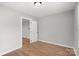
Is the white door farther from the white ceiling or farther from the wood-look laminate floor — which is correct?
the white ceiling

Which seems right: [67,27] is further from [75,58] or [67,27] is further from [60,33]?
[75,58]

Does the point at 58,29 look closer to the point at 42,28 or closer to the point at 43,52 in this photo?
the point at 42,28

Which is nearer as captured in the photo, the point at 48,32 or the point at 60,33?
the point at 60,33

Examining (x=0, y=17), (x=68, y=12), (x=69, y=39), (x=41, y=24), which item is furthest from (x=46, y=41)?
(x=0, y=17)

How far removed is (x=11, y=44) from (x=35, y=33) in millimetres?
2216

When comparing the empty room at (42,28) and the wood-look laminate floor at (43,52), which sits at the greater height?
the empty room at (42,28)

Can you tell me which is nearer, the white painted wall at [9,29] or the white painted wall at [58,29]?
the white painted wall at [9,29]

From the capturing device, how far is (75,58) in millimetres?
963

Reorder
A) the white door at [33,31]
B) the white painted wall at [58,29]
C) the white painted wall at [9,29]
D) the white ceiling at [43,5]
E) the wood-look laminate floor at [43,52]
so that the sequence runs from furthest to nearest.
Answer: the white door at [33,31]
the white painted wall at [58,29]
the wood-look laminate floor at [43,52]
the white painted wall at [9,29]
the white ceiling at [43,5]

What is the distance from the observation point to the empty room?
2.47m

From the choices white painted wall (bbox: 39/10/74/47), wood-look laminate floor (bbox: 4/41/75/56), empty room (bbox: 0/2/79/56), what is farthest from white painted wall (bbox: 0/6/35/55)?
white painted wall (bbox: 39/10/74/47)

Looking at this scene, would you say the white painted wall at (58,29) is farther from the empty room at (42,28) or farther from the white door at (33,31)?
the white door at (33,31)

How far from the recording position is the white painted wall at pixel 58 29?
3.48 metres

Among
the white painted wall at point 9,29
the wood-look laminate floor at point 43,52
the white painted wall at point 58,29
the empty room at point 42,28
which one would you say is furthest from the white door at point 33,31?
the wood-look laminate floor at point 43,52
